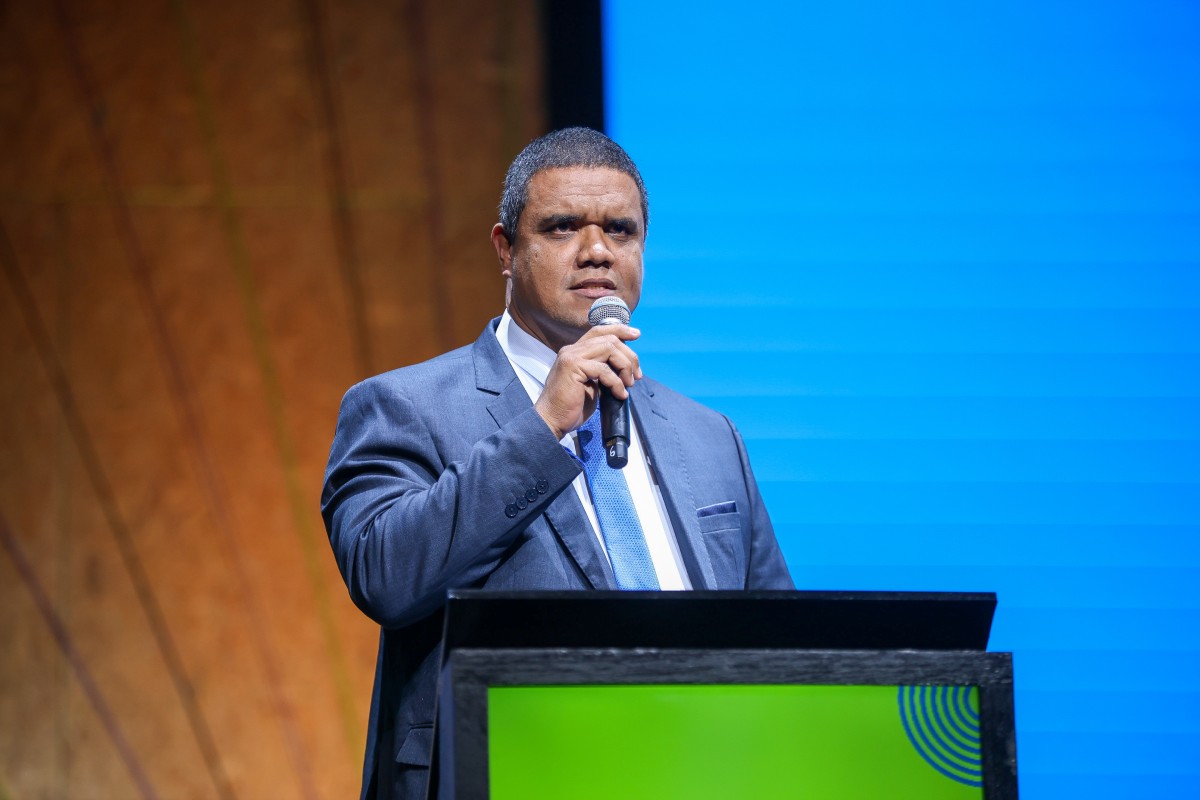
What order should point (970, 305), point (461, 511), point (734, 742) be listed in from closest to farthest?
point (734, 742), point (461, 511), point (970, 305)

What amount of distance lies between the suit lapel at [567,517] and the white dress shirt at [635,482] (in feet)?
0.10

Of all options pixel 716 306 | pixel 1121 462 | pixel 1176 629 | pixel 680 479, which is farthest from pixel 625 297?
pixel 1176 629

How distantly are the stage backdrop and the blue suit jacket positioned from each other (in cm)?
54

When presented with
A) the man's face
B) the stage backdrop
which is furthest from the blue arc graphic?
the stage backdrop

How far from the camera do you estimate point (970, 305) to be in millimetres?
2521

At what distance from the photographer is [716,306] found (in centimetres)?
251

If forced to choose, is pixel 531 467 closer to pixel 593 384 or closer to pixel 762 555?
pixel 593 384

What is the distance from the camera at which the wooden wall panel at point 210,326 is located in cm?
281

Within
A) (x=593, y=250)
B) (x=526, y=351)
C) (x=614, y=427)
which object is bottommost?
(x=614, y=427)

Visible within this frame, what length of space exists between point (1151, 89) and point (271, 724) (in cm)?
231

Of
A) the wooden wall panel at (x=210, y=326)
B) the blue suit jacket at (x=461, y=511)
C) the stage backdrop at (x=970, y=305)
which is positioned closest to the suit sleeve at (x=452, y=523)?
the blue suit jacket at (x=461, y=511)

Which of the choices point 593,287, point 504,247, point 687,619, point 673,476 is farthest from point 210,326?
point 687,619

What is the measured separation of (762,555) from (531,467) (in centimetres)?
60

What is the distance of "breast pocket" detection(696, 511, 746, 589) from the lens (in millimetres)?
1829
